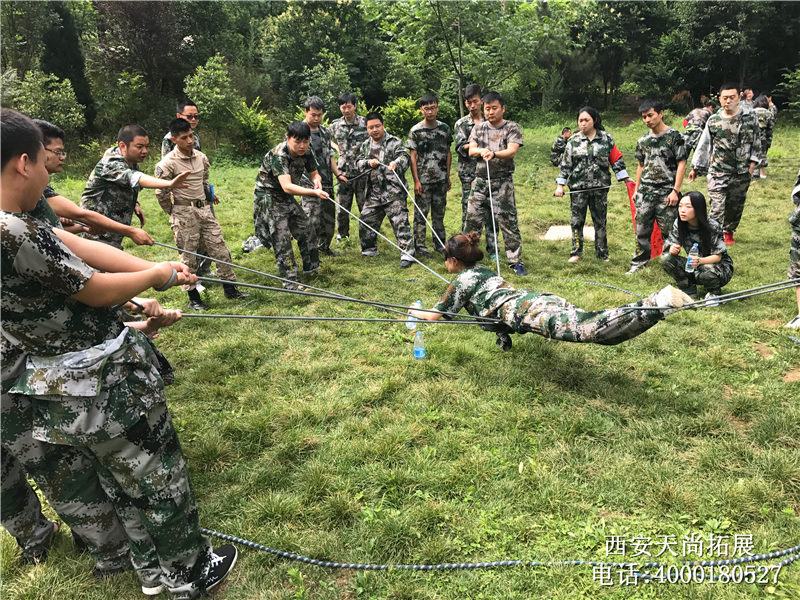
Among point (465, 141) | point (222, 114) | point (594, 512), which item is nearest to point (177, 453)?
point (594, 512)

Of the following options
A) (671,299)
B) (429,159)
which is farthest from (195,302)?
(671,299)

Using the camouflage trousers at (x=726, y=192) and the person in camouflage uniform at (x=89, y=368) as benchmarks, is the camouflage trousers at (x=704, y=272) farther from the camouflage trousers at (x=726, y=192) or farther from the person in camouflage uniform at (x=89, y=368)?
the person in camouflage uniform at (x=89, y=368)

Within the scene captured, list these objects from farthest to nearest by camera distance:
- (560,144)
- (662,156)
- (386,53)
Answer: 1. (386,53)
2. (560,144)
3. (662,156)

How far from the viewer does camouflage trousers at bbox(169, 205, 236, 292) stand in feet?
18.7

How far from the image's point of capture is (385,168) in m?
7.77

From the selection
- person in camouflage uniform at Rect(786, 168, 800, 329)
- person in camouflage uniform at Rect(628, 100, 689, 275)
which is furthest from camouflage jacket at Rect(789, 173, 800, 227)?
person in camouflage uniform at Rect(628, 100, 689, 275)

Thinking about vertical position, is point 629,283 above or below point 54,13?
below

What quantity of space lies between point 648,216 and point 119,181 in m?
6.58

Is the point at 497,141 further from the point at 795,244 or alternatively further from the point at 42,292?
the point at 42,292

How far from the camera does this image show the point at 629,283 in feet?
21.1

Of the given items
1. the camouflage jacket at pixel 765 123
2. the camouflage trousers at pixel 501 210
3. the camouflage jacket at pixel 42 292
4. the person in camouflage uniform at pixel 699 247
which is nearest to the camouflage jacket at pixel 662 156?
the person in camouflage uniform at pixel 699 247

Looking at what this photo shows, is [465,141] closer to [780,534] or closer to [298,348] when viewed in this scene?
[298,348]

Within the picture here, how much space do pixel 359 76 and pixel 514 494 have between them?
2389 centimetres

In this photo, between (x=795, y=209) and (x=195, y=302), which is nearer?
(x=795, y=209)
